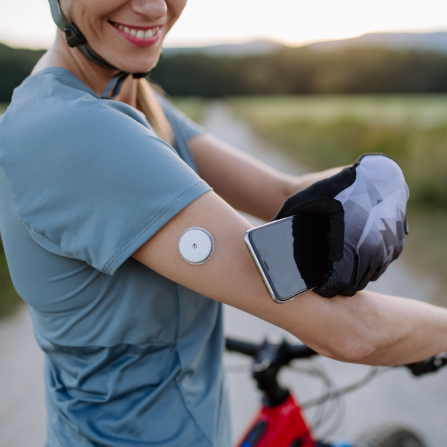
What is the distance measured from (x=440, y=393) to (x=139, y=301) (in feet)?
10.2

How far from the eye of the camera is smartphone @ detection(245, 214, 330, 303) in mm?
797

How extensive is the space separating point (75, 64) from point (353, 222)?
2.86 feet

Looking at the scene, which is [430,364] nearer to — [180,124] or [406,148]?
[180,124]

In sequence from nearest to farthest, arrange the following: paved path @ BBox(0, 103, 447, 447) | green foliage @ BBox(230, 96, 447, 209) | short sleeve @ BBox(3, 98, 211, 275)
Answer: short sleeve @ BBox(3, 98, 211, 275) → paved path @ BBox(0, 103, 447, 447) → green foliage @ BBox(230, 96, 447, 209)

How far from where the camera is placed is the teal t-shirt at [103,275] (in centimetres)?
77

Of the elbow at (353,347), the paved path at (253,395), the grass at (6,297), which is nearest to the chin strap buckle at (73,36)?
the elbow at (353,347)

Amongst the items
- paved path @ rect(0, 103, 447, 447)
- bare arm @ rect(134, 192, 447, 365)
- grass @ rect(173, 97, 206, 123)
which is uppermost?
bare arm @ rect(134, 192, 447, 365)

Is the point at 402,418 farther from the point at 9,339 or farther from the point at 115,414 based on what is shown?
the point at 9,339

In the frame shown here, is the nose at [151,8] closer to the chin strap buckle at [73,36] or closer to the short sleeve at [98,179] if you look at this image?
the chin strap buckle at [73,36]

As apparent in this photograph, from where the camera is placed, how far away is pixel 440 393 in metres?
3.13

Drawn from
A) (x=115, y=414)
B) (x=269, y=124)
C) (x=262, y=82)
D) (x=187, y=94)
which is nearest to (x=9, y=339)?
(x=115, y=414)

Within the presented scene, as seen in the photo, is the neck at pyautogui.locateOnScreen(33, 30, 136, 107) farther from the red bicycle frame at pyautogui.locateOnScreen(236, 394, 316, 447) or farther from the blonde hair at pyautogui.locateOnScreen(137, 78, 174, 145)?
the red bicycle frame at pyautogui.locateOnScreen(236, 394, 316, 447)

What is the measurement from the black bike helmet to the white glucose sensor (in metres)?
0.50

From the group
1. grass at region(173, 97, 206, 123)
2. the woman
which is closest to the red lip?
the woman
